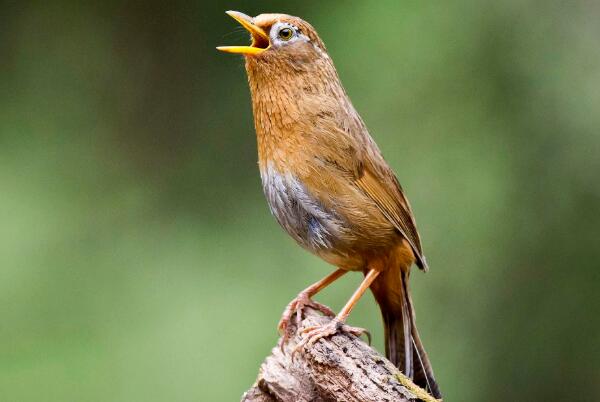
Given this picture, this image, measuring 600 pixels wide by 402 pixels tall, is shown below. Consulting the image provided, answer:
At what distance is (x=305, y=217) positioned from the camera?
4527 millimetres

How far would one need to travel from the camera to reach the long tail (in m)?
4.74

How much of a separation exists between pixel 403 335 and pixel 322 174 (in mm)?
897

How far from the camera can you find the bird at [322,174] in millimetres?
4508

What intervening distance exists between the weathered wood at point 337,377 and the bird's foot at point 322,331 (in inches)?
0.8

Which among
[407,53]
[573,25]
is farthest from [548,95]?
[407,53]

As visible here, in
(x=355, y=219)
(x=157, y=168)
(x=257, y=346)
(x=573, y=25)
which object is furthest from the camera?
(x=157, y=168)

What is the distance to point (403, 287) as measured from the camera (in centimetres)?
476

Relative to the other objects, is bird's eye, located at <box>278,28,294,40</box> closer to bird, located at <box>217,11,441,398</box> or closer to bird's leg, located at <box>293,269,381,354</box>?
bird, located at <box>217,11,441,398</box>

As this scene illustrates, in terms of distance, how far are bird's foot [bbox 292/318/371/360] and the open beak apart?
122 cm

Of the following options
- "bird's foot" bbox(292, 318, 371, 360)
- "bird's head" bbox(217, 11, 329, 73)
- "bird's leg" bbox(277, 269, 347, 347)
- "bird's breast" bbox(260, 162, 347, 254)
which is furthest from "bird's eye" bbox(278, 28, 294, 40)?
"bird's foot" bbox(292, 318, 371, 360)

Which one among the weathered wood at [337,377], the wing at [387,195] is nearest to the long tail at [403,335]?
the wing at [387,195]

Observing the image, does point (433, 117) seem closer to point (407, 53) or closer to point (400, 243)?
point (407, 53)

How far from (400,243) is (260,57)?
104cm

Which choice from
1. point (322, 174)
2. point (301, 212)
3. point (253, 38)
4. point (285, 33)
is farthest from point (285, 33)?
point (301, 212)
